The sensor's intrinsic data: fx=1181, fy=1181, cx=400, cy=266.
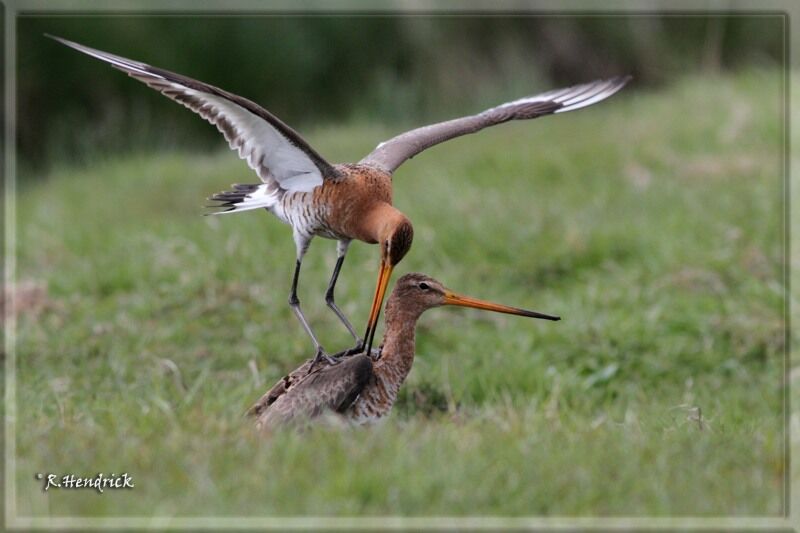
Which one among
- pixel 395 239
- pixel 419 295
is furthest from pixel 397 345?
pixel 395 239

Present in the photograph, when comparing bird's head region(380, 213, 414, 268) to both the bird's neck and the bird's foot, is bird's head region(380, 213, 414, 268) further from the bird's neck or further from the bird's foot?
the bird's foot

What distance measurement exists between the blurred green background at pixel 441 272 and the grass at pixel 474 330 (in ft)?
0.07

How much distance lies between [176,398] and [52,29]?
806 centimetres

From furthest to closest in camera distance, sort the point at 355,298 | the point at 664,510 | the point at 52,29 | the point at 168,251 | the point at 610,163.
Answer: the point at 52,29 < the point at 610,163 < the point at 168,251 < the point at 355,298 < the point at 664,510

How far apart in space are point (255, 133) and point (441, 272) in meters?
3.20

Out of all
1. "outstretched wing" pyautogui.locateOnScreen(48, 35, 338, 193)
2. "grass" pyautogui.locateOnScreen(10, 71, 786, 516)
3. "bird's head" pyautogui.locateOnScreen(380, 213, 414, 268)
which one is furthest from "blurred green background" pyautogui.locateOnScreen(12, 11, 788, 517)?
"outstretched wing" pyautogui.locateOnScreen(48, 35, 338, 193)

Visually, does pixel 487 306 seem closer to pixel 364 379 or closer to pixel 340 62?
pixel 364 379

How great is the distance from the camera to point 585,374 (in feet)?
24.0

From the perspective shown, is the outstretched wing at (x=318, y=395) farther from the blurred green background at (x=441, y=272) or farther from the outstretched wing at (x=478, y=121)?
A: the outstretched wing at (x=478, y=121)

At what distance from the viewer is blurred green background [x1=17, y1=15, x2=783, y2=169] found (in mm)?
13148

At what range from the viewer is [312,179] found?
5.85m

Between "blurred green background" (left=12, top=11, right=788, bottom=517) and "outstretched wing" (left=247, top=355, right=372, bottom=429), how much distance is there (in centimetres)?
17

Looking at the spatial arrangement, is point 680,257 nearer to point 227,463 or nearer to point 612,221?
point 612,221

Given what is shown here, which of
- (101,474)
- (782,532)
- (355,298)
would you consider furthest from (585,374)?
(101,474)
